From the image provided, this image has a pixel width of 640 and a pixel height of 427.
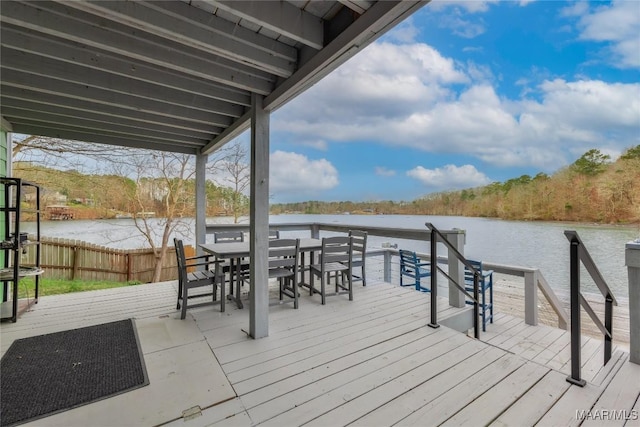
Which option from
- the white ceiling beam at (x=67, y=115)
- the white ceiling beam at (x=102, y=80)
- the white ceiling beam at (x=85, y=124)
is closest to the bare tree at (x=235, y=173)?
the white ceiling beam at (x=85, y=124)

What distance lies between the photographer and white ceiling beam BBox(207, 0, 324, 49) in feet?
4.97

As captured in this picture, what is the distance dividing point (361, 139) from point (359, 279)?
31.6ft

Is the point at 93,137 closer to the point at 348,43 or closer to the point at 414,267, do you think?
the point at 348,43

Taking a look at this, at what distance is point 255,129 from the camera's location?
257 centimetres

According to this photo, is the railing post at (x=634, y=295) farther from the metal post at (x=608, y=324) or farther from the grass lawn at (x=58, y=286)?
the grass lawn at (x=58, y=286)

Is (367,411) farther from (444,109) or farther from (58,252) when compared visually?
(444,109)

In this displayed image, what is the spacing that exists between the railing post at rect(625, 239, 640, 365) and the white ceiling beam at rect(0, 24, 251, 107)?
11.5 feet

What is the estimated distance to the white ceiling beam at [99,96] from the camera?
92.6 inches

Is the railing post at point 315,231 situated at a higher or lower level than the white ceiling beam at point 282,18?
lower

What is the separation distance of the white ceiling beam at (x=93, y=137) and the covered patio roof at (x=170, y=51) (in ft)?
1.07

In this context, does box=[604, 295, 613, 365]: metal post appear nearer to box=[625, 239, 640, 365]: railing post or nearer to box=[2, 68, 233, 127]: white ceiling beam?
box=[625, 239, 640, 365]: railing post

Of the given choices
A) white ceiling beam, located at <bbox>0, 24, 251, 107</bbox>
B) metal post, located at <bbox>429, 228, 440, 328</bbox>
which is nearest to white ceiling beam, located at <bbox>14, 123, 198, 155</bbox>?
white ceiling beam, located at <bbox>0, 24, 251, 107</bbox>

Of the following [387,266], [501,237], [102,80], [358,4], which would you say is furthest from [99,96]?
[501,237]

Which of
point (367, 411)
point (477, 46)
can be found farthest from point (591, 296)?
point (477, 46)
